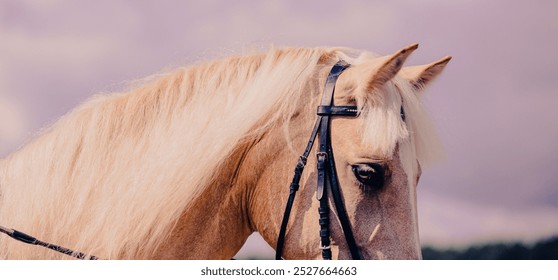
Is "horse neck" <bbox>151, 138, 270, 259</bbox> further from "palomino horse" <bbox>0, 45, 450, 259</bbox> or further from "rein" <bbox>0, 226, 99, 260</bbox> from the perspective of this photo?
"rein" <bbox>0, 226, 99, 260</bbox>

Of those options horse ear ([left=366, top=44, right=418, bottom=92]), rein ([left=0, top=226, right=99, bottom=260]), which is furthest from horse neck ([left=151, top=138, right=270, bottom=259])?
horse ear ([left=366, top=44, right=418, bottom=92])

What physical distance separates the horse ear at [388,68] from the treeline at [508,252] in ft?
2.78

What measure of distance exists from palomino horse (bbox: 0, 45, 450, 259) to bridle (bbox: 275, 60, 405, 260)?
0.06ft

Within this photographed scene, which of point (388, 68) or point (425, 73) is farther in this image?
point (425, 73)

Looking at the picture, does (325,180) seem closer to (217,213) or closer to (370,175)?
(370,175)

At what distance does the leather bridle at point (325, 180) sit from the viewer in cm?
186

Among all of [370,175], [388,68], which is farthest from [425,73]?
[370,175]

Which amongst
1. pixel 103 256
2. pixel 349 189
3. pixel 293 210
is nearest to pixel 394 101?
pixel 349 189

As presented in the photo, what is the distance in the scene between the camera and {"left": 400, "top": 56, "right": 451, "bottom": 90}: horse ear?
215cm

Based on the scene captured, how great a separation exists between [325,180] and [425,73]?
2.00 ft

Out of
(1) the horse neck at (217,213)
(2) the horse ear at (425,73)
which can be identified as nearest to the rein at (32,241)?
(1) the horse neck at (217,213)

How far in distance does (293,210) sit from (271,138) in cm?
25

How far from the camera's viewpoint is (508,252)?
2.49m
